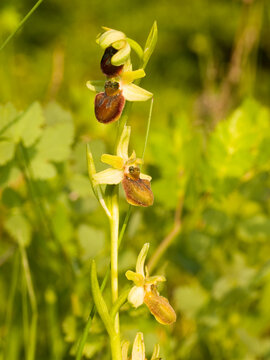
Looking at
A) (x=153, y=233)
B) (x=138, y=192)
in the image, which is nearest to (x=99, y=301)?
(x=138, y=192)

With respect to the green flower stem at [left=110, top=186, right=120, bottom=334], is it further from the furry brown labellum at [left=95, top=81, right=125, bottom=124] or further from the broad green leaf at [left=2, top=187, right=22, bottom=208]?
the broad green leaf at [left=2, top=187, right=22, bottom=208]

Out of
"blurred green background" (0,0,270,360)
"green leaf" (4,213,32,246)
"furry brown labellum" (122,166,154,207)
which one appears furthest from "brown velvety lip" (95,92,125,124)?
"green leaf" (4,213,32,246)

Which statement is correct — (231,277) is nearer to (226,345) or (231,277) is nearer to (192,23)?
(226,345)

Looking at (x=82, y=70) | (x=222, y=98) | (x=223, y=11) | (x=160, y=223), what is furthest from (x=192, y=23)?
(x=160, y=223)

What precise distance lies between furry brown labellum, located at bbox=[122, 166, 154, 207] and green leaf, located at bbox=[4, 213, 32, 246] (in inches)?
16.7

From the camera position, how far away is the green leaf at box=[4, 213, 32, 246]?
1.32m

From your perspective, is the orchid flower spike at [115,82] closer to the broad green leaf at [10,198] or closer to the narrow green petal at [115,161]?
the narrow green petal at [115,161]

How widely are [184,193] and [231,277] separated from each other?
275 millimetres

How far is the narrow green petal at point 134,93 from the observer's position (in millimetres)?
960

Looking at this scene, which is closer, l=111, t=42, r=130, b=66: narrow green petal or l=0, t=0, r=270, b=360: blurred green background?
l=111, t=42, r=130, b=66: narrow green petal

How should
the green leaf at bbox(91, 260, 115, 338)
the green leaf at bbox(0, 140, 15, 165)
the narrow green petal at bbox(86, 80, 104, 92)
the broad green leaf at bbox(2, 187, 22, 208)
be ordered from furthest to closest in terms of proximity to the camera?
1. the broad green leaf at bbox(2, 187, 22, 208)
2. the green leaf at bbox(0, 140, 15, 165)
3. the narrow green petal at bbox(86, 80, 104, 92)
4. the green leaf at bbox(91, 260, 115, 338)

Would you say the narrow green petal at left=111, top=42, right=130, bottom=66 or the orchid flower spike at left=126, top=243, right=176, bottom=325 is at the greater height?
the narrow green petal at left=111, top=42, right=130, bottom=66

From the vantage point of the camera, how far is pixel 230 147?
1415 millimetres

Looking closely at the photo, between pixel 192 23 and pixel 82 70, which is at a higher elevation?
pixel 192 23
